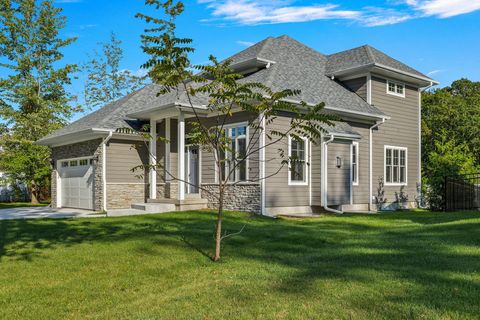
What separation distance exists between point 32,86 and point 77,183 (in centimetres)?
1451

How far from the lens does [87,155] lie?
1802 centimetres

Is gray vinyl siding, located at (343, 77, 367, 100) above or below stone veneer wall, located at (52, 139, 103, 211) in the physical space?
above

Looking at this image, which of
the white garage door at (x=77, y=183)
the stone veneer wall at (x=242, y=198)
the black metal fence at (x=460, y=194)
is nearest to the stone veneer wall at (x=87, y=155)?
the white garage door at (x=77, y=183)

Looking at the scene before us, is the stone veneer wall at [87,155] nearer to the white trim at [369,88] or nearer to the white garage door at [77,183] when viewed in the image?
the white garage door at [77,183]

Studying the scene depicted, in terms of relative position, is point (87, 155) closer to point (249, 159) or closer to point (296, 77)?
point (249, 159)

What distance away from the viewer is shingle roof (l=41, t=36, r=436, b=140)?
16.0 m

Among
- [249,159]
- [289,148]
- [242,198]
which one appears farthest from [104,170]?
[289,148]

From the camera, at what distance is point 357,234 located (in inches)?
379

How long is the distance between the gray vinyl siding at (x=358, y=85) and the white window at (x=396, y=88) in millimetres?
1413

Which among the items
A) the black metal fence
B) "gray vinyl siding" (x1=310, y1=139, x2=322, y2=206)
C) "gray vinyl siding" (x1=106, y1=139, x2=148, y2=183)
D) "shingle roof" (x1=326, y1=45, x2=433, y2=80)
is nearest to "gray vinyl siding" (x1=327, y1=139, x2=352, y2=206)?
"gray vinyl siding" (x1=310, y1=139, x2=322, y2=206)

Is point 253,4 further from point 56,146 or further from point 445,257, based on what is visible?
point 56,146

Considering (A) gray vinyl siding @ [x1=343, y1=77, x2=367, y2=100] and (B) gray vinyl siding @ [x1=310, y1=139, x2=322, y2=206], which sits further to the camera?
(A) gray vinyl siding @ [x1=343, y1=77, x2=367, y2=100]

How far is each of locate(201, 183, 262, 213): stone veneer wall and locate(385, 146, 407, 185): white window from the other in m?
7.33

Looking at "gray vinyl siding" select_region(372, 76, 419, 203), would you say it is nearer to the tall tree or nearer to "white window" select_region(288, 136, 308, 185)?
"white window" select_region(288, 136, 308, 185)
